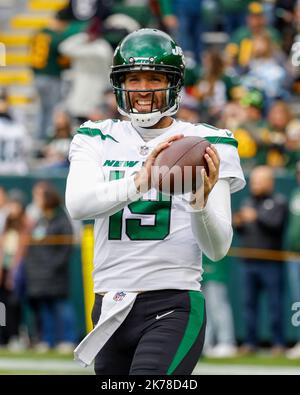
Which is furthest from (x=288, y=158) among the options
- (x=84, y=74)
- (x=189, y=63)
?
(x=84, y=74)

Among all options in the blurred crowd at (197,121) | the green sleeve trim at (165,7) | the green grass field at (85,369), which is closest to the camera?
the green grass field at (85,369)

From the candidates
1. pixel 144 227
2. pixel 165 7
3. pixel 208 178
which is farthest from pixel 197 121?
pixel 208 178

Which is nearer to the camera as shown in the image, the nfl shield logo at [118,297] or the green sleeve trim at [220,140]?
the nfl shield logo at [118,297]

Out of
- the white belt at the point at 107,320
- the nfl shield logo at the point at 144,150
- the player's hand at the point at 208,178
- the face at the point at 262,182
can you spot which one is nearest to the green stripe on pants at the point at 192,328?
the white belt at the point at 107,320

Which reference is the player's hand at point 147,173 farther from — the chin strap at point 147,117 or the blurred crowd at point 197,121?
the blurred crowd at point 197,121

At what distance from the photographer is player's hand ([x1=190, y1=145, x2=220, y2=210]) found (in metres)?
4.59

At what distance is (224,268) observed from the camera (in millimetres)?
11461

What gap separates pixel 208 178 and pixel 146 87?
56 centimetres

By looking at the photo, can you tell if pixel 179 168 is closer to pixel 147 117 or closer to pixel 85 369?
pixel 147 117

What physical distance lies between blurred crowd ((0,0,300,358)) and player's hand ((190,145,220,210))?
5625 mm

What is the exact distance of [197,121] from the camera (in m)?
12.6

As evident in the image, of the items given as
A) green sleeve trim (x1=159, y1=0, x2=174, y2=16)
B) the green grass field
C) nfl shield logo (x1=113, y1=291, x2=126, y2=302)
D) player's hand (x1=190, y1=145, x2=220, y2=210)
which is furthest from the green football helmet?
green sleeve trim (x1=159, y1=0, x2=174, y2=16)

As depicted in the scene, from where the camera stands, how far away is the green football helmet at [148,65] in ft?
16.2
